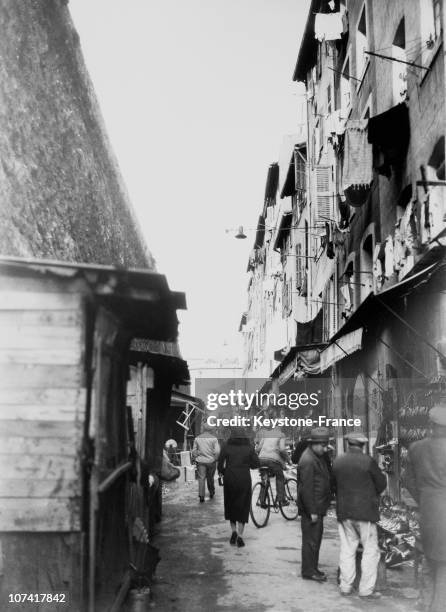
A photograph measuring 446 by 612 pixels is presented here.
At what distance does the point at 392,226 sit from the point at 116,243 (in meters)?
A: 6.27

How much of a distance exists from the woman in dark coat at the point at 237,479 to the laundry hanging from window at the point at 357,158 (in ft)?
20.8

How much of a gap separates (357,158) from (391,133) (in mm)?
1062

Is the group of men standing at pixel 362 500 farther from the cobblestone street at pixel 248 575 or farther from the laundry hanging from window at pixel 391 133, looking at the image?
the laundry hanging from window at pixel 391 133

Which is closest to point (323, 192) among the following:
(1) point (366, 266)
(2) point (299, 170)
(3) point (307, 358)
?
(1) point (366, 266)

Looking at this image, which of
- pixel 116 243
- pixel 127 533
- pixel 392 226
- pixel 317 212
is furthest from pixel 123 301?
pixel 317 212

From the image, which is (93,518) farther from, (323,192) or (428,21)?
(323,192)

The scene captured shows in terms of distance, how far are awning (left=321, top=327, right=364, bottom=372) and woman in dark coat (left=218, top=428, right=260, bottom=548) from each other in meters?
2.57

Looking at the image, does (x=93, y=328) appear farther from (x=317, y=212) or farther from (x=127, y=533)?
(x=317, y=212)

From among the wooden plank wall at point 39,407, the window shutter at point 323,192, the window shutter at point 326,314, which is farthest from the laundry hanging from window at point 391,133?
the wooden plank wall at point 39,407

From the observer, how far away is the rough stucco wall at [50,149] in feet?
28.1

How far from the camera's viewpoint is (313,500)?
7980 mm

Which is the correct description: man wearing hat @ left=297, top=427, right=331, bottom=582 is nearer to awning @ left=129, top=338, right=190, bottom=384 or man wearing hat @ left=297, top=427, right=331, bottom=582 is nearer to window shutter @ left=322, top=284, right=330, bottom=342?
awning @ left=129, top=338, right=190, bottom=384

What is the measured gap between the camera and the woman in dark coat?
10055mm

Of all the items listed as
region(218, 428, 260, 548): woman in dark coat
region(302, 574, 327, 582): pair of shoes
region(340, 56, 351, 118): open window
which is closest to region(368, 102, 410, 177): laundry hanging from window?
region(340, 56, 351, 118): open window
